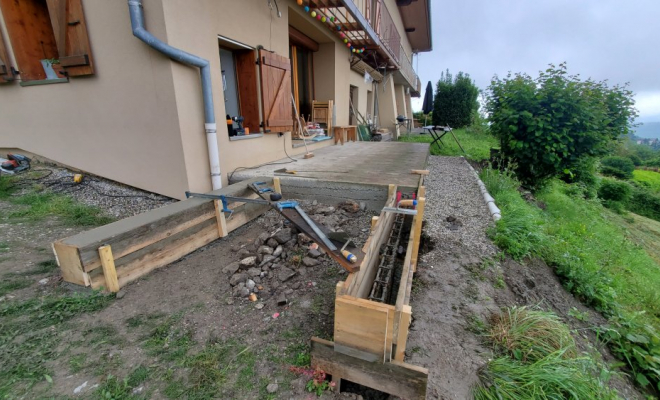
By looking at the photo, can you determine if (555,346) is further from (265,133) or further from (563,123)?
(563,123)

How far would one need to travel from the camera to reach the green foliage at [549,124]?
242 inches

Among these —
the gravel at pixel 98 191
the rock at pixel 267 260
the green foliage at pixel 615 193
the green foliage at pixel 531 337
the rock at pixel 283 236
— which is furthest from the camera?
the green foliage at pixel 615 193

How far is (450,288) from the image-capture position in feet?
8.45

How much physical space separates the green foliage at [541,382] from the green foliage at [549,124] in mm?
5917

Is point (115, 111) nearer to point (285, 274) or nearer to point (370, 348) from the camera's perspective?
point (285, 274)

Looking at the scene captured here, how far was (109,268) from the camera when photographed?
7.64 ft

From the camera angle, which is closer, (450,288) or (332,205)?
(450,288)

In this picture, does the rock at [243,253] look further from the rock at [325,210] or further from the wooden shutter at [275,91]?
the wooden shutter at [275,91]

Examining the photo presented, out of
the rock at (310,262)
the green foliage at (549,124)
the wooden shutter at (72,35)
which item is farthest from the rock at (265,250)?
the green foliage at (549,124)

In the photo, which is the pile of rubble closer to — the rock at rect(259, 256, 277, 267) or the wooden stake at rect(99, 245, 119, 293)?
the rock at rect(259, 256, 277, 267)

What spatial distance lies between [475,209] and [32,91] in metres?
7.29

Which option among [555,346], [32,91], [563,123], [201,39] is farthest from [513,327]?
[32,91]

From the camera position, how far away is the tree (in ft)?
67.4

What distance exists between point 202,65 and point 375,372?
156 inches
